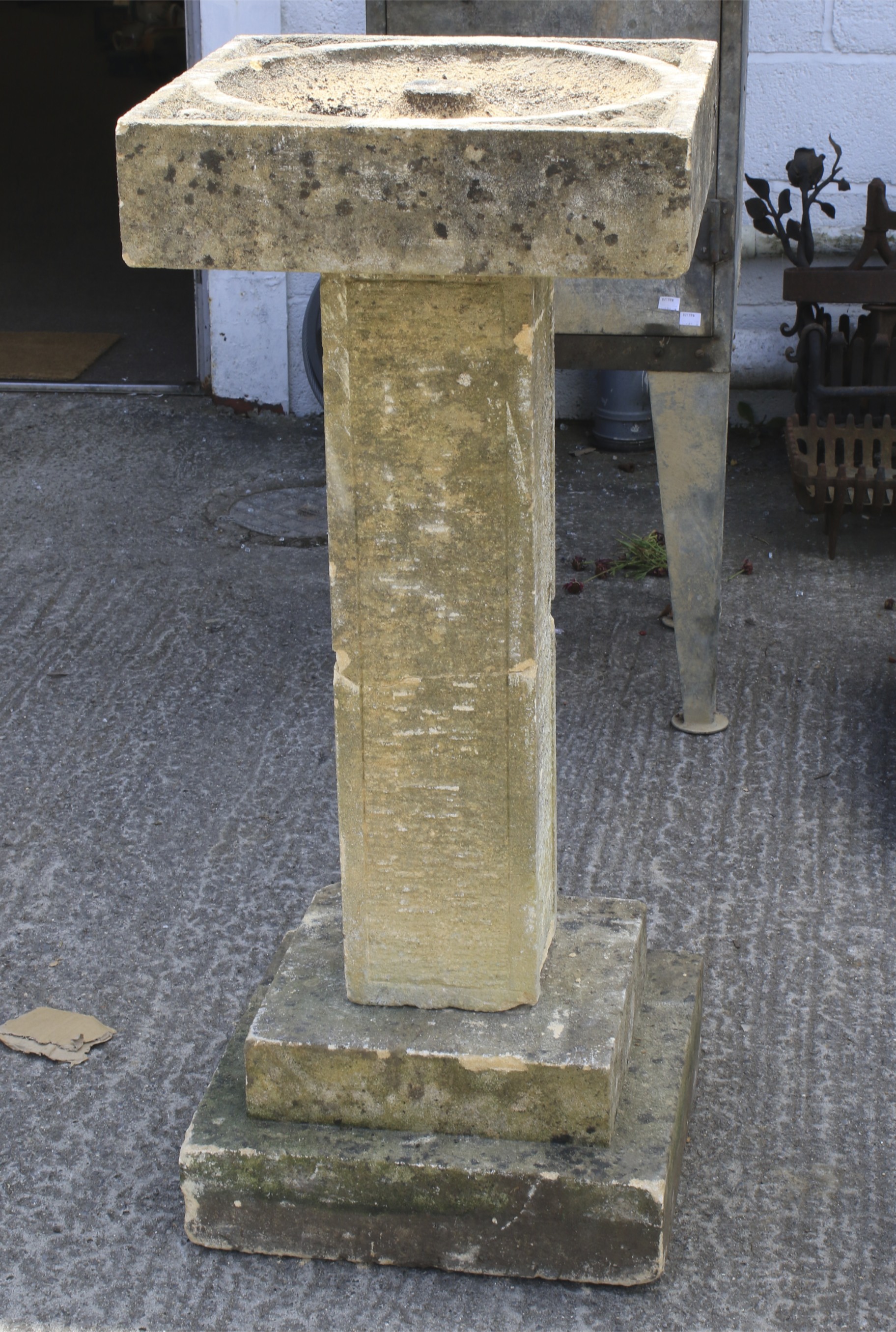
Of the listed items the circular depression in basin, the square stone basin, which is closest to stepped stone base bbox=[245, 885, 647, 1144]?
the square stone basin

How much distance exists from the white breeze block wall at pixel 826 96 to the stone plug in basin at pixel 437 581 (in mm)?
3064

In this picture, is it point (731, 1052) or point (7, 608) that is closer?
point (731, 1052)

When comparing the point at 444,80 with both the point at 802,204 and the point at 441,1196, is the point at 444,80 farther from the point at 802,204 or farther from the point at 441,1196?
the point at 802,204

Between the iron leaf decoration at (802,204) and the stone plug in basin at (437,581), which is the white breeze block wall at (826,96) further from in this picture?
the stone plug in basin at (437,581)

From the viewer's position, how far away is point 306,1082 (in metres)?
2.16

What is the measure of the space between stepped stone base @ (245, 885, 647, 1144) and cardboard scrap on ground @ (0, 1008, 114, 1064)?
0.49m

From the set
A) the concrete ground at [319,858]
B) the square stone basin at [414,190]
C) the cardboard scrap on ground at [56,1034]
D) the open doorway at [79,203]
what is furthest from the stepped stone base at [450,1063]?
the open doorway at [79,203]

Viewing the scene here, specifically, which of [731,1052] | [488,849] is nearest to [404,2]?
[488,849]

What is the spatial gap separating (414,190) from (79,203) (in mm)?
7745

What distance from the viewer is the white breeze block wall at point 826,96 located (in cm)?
492

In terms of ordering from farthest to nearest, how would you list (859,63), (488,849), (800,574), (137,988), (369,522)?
(859,63) → (800,574) → (137,988) → (488,849) → (369,522)

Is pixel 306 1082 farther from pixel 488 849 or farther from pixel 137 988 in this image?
pixel 137 988

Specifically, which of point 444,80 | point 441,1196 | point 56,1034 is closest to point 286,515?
point 56,1034

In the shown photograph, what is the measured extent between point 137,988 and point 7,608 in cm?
176
